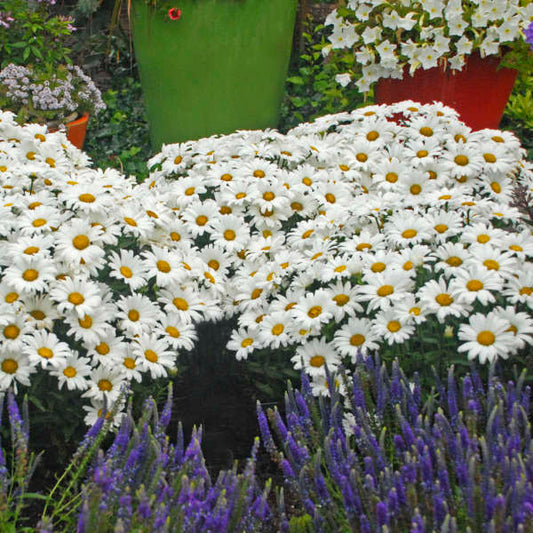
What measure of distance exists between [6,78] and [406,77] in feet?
7.35

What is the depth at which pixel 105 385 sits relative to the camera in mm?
2172

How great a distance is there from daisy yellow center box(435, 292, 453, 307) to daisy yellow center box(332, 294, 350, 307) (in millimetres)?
275

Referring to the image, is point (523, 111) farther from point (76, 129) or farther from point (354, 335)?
point (354, 335)

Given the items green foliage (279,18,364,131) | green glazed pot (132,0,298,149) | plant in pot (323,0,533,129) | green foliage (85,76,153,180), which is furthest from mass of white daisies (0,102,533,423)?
green foliage (85,76,153,180)

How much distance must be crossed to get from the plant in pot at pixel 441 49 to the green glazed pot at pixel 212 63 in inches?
15.6

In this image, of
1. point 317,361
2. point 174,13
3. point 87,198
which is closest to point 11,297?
point 87,198

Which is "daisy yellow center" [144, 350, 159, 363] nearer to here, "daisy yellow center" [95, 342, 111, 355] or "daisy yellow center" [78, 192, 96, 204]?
"daisy yellow center" [95, 342, 111, 355]

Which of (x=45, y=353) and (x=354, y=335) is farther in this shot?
(x=354, y=335)

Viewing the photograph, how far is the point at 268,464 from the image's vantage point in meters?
2.43

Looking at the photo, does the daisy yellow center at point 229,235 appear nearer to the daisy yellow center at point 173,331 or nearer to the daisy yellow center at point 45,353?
the daisy yellow center at point 173,331

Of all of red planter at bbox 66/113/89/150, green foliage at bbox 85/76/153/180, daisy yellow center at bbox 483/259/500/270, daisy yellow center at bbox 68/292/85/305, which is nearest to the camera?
daisy yellow center at bbox 68/292/85/305

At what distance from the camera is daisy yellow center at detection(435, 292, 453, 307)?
87.0 inches

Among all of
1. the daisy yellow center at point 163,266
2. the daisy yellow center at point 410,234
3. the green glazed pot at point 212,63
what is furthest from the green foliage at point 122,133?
the daisy yellow center at point 410,234

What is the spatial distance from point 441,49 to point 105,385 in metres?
2.91
